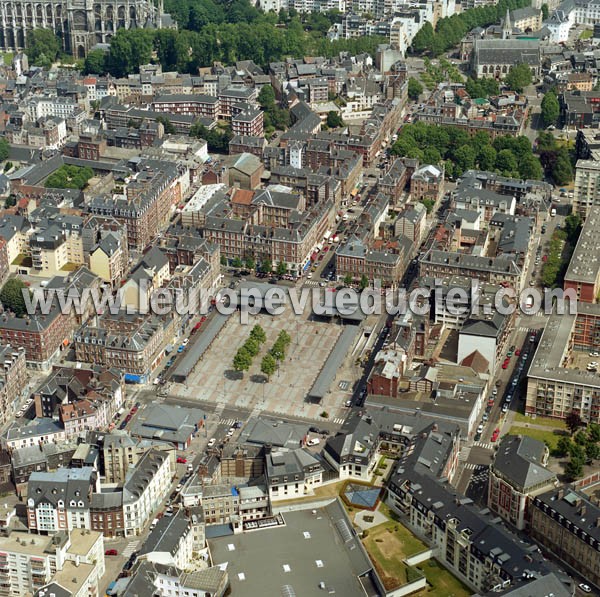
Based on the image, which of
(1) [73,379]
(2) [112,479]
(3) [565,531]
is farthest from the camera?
(1) [73,379]

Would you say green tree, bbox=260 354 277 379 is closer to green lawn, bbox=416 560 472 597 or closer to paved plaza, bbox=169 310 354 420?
paved plaza, bbox=169 310 354 420

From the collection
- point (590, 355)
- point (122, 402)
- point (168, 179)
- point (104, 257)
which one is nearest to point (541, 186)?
point (590, 355)

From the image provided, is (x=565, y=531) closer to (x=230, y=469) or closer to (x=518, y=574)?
(x=518, y=574)

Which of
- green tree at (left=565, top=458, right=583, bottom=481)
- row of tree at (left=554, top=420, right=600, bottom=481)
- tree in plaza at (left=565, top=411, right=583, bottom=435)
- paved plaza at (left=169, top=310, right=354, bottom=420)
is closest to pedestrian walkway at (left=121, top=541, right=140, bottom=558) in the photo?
paved plaza at (left=169, top=310, right=354, bottom=420)

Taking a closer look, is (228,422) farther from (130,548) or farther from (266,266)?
(266,266)

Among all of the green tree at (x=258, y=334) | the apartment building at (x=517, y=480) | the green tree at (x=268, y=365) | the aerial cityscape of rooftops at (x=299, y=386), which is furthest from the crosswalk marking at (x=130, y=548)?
the green tree at (x=258, y=334)

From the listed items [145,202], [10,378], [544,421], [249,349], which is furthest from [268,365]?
[145,202]
